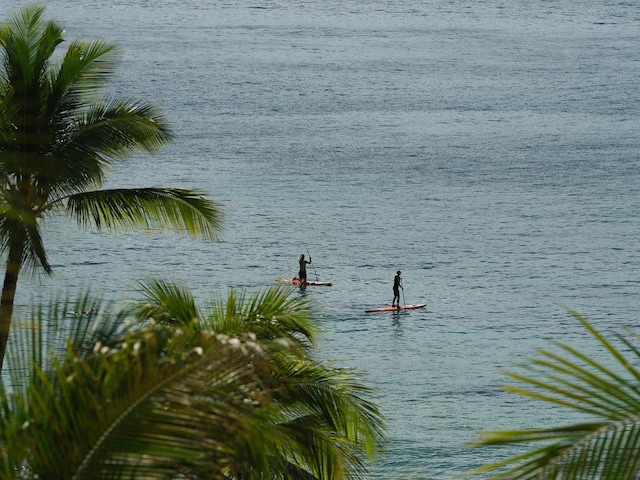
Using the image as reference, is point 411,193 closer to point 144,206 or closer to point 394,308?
point 394,308

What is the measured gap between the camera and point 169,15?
502 feet

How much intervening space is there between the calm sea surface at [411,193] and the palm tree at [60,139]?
8590 millimetres

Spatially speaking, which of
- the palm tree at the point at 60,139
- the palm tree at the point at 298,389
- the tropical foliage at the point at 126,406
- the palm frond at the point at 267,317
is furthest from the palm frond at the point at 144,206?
the tropical foliage at the point at 126,406

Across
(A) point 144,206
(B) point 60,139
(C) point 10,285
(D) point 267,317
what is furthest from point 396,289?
(D) point 267,317

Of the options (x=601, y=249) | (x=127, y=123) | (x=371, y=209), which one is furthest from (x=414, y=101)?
(x=127, y=123)

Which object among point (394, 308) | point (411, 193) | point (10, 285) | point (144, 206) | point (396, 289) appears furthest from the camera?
point (411, 193)

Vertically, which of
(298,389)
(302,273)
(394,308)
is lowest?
(298,389)

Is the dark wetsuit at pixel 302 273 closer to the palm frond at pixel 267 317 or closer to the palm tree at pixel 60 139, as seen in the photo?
the palm tree at pixel 60 139

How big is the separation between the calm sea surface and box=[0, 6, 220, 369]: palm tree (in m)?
8.59

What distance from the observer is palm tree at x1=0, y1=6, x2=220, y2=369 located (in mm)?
13172

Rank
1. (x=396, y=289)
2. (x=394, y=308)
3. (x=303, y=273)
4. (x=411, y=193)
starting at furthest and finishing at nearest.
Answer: (x=411, y=193)
(x=303, y=273)
(x=394, y=308)
(x=396, y=289)

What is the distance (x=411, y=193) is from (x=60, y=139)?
5875cm

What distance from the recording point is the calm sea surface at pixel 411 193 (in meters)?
44.8

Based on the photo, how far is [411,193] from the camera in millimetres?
71625
